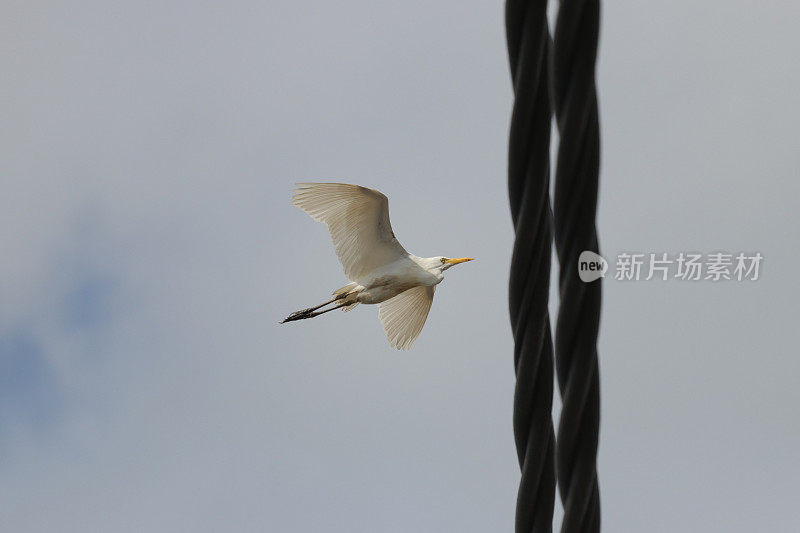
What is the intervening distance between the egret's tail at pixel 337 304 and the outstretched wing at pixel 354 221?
32 centimetres

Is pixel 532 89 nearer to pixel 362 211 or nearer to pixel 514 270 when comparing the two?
pixel 514 270

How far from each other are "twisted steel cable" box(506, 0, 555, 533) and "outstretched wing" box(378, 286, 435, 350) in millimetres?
12795

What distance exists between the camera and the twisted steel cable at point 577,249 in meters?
1.89

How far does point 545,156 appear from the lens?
2070 mm

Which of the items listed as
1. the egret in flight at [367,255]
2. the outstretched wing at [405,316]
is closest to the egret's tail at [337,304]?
the egret in flight at [367,255]

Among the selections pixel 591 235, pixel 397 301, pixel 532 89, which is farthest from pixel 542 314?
pixel 397 301

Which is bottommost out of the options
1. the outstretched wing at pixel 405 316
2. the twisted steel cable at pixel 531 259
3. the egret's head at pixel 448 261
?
the outstretched wing at pixel 405 316

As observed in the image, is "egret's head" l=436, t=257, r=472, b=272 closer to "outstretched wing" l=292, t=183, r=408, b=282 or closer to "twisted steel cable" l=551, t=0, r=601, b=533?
"outstretched wing" l=292, t=183, r=408, b=282

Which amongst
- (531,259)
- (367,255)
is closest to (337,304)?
(367,255)

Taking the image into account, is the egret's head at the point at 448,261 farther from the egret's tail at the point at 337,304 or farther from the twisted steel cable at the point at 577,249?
the twisted steel cable at the point at 577,249

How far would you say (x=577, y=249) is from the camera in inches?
76.1

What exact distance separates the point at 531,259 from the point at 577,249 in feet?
0.56

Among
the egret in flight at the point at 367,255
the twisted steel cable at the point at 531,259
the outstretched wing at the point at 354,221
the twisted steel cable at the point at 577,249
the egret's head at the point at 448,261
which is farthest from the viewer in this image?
the egret's head at the point at 448,261

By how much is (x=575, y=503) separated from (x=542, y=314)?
0.41m
